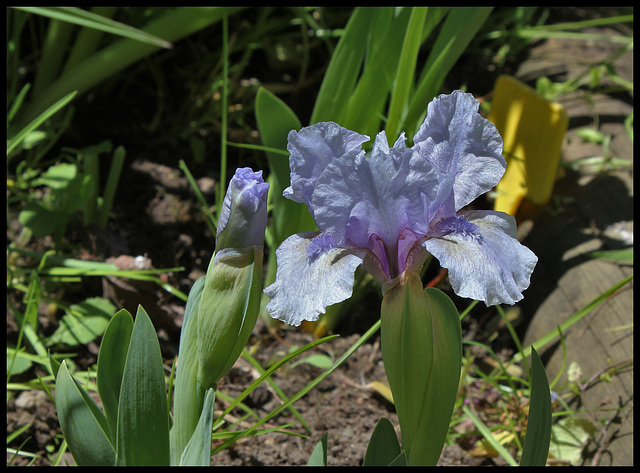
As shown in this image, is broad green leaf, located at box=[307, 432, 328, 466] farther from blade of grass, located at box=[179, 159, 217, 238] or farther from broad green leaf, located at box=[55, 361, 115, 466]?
blade of grass, located at box=[179, 159, 217, 238]

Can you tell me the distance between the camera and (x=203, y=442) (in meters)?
0.63

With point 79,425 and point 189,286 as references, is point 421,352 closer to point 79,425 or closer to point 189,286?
point 79,425

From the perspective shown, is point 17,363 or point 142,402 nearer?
point 142,402

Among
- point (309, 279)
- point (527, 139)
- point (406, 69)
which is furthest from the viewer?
point (527, 139)

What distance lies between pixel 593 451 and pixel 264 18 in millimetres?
1375

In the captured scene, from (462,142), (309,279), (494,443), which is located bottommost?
(494,443)

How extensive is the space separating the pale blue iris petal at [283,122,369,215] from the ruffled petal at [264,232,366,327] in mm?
70

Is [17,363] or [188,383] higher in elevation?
[188,383]

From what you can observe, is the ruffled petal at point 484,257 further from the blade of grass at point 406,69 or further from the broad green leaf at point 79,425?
the blade of grass at point 406,69

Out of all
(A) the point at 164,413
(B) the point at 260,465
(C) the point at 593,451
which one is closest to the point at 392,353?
(A) the point at 164,413

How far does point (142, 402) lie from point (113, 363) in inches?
5.6

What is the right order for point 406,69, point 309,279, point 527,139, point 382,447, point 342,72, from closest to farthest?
point 309,279 → point 382,447 → point 406,69 → point 342,72 → point 527,139

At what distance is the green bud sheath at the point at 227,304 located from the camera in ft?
2.18

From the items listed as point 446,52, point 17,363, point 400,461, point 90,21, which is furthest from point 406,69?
point 17,363
